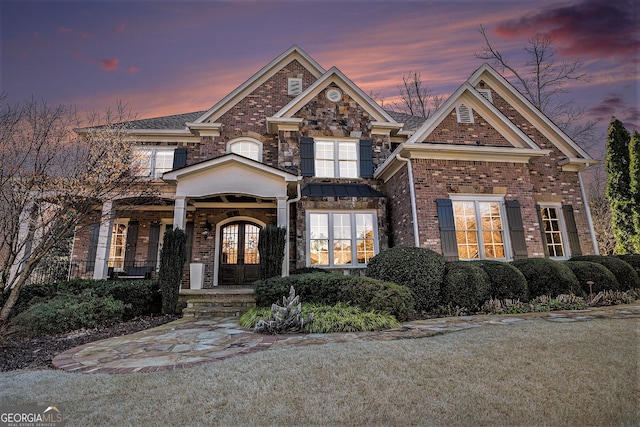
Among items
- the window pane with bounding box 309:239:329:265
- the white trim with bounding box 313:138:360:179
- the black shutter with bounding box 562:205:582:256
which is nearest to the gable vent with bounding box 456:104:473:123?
the white trim with bounding box 313:138:360:179

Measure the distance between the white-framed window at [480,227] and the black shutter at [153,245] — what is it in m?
10.6

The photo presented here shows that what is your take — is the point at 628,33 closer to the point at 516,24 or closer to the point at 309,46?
the point at 516,24

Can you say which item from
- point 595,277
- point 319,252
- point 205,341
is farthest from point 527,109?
point 205,341

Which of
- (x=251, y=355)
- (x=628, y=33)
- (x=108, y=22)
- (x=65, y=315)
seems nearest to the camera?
(x=251, y=355)

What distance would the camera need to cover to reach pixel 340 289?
22.6ft

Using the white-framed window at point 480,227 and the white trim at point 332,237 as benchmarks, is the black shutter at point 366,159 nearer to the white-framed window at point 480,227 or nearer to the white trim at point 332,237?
the white trim at point 332,237

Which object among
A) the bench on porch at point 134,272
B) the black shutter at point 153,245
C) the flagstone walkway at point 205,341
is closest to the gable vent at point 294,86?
the black shutter at point 153,245

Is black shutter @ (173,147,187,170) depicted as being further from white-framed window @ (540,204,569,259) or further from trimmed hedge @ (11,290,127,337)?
white-framed window @ (540,204,569,259)

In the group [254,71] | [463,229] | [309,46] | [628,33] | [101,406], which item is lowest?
[101,406]

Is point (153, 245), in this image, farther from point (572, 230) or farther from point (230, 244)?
point (572, 230)

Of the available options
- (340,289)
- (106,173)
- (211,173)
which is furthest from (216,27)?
(340,289)

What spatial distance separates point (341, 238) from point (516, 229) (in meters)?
5.57

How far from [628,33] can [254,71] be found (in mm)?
11739

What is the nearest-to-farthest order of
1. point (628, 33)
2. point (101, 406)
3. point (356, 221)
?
point (101, 406), point (628, 33), point (356, 221)
